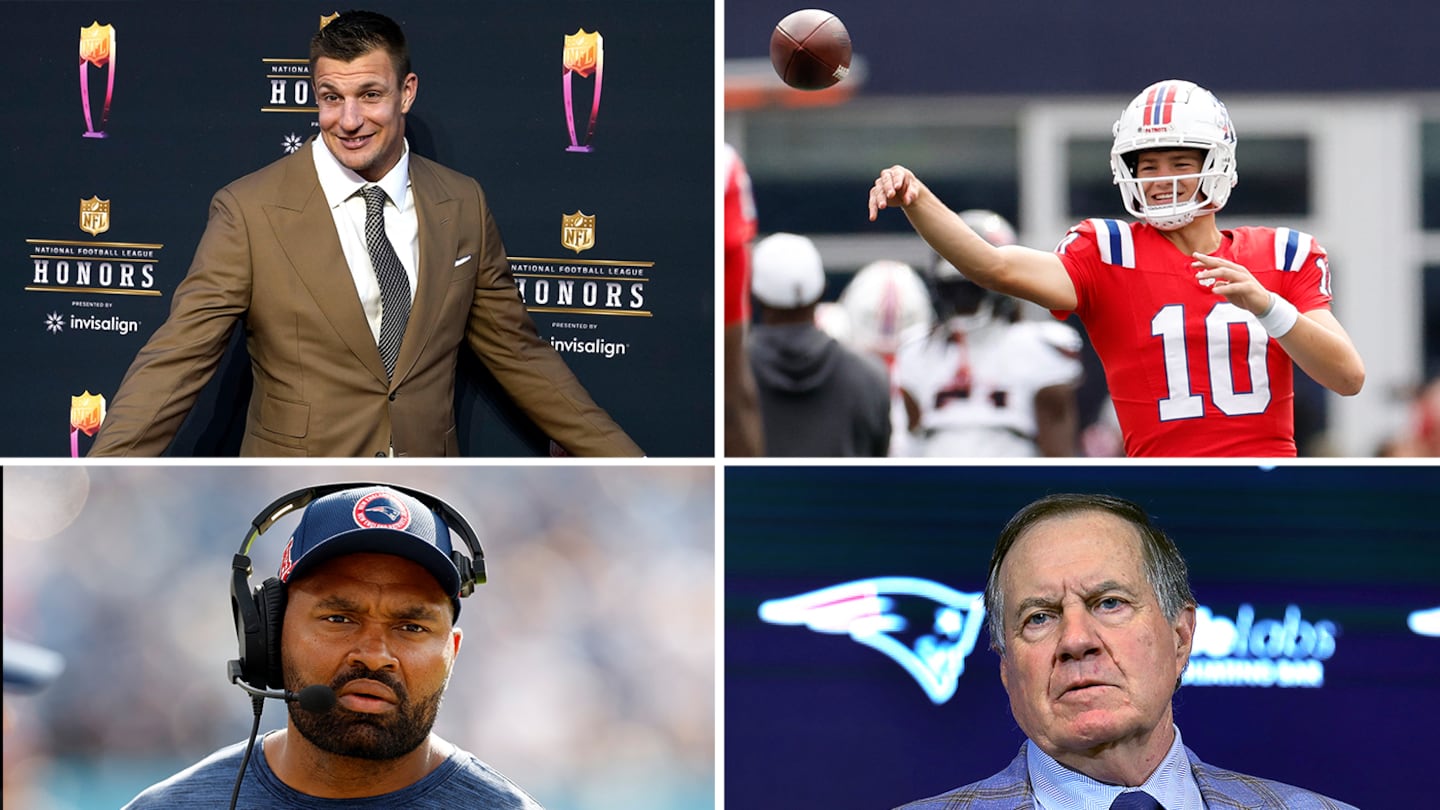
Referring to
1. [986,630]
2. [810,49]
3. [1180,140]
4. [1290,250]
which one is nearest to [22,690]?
[986,630]

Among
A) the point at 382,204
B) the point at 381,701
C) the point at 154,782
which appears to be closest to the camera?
the point at 381,701

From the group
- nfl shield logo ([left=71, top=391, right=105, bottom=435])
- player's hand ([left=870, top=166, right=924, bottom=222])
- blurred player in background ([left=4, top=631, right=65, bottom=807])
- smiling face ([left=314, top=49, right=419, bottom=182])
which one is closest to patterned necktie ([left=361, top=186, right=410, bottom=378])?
smiling face ([left=314, top=49, right=419, bottom=182])

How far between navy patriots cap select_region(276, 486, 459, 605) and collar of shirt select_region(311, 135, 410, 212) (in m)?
1.12

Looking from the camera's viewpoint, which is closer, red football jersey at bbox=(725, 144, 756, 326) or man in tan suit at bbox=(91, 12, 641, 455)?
man in tan suit at bbox=(91, 12, 641, 455)

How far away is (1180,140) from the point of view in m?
3.33

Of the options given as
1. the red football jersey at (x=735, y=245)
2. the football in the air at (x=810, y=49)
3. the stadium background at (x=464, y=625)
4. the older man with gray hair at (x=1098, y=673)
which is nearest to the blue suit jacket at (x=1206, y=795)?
the older man with gray hair at (x=1098, y=673)

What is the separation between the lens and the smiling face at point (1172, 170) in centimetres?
336

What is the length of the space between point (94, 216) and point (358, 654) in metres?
1.65

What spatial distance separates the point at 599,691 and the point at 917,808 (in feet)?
2.70

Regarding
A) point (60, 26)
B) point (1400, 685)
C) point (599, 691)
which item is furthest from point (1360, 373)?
point (60, 26)

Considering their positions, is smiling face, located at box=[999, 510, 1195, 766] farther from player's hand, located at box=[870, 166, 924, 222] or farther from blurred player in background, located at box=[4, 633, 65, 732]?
blurred player in background, located at box=[4, 633, 65, 732]

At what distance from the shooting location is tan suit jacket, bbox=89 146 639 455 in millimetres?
3689

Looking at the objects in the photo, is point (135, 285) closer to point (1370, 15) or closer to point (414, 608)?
point (414, 608)

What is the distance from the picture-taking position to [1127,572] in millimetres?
2883
